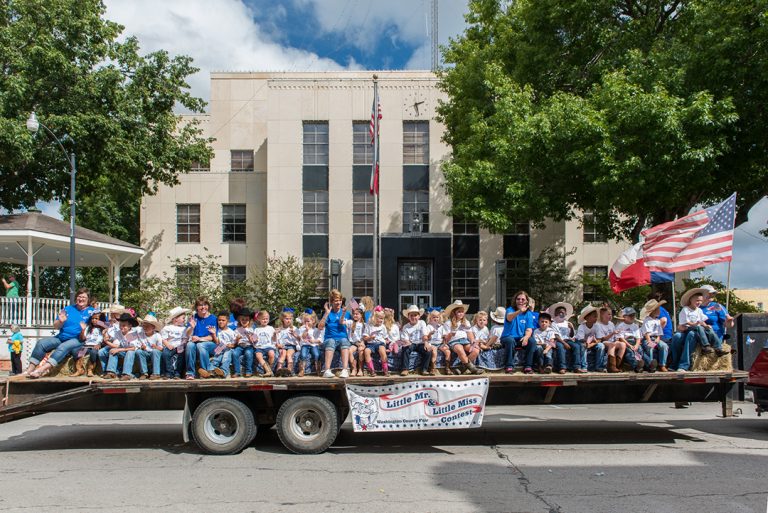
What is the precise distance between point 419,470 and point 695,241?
621 centimetres

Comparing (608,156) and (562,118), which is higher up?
(562,118)

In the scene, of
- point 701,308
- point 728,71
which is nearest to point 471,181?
point 728,71

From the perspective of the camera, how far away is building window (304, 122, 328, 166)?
31203 mm

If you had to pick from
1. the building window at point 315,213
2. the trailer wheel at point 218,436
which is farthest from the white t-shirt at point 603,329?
the building window at point 315,213

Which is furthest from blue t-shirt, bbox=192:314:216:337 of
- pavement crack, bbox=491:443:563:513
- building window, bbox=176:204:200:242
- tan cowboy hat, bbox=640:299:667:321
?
building window, bbox=176:204:200:242

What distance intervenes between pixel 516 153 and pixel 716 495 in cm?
1170

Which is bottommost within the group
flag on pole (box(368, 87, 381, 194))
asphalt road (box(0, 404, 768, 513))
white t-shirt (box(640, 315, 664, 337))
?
asphalt road (box(0, 404, 768, 513))

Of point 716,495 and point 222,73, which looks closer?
point 716,495

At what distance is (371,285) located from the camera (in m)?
30.8

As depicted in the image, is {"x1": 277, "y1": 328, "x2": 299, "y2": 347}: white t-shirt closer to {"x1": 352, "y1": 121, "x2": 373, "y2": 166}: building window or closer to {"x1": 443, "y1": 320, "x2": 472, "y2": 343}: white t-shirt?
{"x1": 443, "y1": 320, "x2": 472, "y2": 343}: white t-shirt

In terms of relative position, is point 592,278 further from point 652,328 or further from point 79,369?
point 79,369

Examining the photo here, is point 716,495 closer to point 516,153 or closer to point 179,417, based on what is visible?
point 179,417

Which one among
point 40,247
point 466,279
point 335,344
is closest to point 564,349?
point 335,344

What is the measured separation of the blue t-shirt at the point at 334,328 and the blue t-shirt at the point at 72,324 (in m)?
3.50
